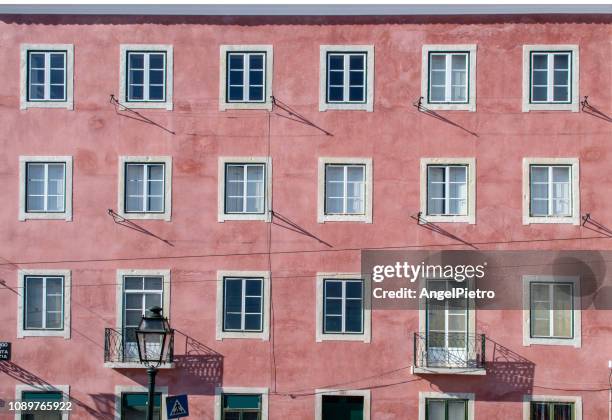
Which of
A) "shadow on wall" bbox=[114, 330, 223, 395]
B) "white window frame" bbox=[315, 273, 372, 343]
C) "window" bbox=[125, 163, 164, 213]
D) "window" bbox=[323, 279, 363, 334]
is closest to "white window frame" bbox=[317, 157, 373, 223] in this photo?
"white window frame" bbox=[315, 273, 372, 343]

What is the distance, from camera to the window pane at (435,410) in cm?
2362

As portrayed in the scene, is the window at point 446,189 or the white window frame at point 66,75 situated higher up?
the white window frame at point 66,75

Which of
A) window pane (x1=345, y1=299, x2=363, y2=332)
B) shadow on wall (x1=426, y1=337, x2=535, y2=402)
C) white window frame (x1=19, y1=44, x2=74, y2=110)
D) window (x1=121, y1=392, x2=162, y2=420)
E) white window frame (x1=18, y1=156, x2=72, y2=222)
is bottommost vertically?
window (x1=121, y1=392, x2=162, y2=420)

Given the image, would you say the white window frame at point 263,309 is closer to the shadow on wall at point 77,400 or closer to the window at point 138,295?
the window at point 138,295

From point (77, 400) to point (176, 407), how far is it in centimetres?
582

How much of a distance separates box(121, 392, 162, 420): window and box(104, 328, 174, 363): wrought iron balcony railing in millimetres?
889

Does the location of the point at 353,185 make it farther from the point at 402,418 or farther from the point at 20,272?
the point at 20,272

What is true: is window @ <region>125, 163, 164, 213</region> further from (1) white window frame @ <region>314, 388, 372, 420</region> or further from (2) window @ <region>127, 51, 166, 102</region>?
(1) white window frame @ <region>314, 388, 372, 420</region>

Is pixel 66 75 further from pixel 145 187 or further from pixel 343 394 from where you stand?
pixel 343 394

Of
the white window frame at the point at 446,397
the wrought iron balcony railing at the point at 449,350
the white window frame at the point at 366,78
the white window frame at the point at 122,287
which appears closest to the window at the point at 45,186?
the white window frame at the point at 122,287

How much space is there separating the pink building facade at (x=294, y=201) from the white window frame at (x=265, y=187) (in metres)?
0.07

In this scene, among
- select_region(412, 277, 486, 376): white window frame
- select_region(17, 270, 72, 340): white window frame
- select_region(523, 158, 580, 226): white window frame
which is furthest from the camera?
select_region(17, 270, 72, 340): white window frame

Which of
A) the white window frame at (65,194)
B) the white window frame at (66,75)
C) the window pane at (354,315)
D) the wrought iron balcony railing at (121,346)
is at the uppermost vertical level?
the white window frame at (66,75)

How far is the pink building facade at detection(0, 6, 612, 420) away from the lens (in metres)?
23.6
